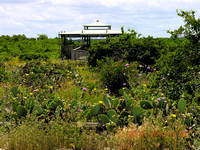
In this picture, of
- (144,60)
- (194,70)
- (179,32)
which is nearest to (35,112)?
(194,70)

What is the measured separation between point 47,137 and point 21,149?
1.49 ft

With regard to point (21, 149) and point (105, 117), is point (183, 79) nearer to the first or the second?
point (105, 117)

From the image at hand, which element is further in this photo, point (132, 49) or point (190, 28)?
point (132, 49)

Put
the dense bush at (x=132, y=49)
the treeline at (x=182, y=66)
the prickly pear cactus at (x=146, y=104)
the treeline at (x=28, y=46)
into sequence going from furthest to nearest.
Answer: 1. the treeline at (x=28, y=46)
2. the dense bush at (x=132, y=49)
3. the treeline at (x=182, y=66)
4. the prickly pear cactus at (x=146, y=104)

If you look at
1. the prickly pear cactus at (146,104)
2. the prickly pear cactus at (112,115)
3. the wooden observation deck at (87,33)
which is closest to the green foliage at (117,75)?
the prickly pear cactus at (146,104)

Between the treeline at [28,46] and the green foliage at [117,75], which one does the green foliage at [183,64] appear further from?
the treeline at [28,46]

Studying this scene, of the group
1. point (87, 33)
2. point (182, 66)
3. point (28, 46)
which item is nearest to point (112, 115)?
point (182, 66)

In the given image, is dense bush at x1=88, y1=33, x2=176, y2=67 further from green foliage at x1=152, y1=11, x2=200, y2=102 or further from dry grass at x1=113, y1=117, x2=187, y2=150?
dry grass at x1=113, y1=117, x2=187, y2=150

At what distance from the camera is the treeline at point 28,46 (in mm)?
23450

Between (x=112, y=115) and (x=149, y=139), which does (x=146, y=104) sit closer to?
(x=112, y=115)

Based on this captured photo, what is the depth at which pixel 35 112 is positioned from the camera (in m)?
4.49

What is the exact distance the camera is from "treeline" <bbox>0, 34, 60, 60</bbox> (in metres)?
23.5

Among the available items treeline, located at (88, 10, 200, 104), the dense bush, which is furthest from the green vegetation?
the dense bush

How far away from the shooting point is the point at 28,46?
31484 millimetres
